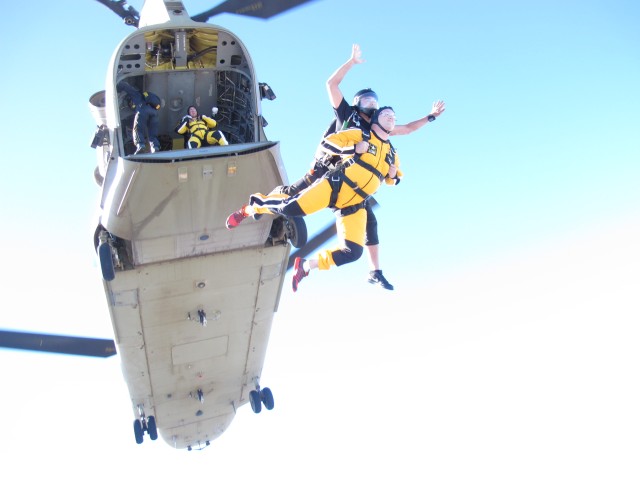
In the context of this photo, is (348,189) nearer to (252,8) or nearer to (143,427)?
(252,8)

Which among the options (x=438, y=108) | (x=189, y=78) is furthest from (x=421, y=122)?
(x=189, y=78)

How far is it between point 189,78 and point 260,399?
6.21 metres

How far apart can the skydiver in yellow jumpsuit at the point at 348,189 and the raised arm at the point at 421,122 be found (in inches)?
19.6

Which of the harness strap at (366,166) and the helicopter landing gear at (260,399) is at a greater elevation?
the harness strap at (366,166)

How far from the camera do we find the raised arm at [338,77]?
6.64 metres

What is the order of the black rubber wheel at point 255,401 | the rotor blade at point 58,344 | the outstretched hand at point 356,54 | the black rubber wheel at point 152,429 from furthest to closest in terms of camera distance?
the black rubber wheel at point 255,401, the black rubber wheel at point 152,429, the rotor blade at point 58,344, the outstretched hand at point 356,54

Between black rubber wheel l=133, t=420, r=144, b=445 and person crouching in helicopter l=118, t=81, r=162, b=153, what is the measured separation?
5726mm

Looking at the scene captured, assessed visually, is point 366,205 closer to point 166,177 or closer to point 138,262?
point 166,177

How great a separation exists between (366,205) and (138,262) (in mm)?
3329

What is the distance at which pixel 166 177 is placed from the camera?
7.41 metres

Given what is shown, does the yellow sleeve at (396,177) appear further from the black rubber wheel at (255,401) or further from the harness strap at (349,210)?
the black rubber wheel at (255,401)

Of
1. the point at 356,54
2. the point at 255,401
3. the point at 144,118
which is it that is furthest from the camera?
the point at 255,401

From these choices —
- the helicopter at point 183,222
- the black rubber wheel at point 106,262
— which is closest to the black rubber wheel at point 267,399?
the helicopter at point 183,222

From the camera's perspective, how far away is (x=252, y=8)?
8.31 m
